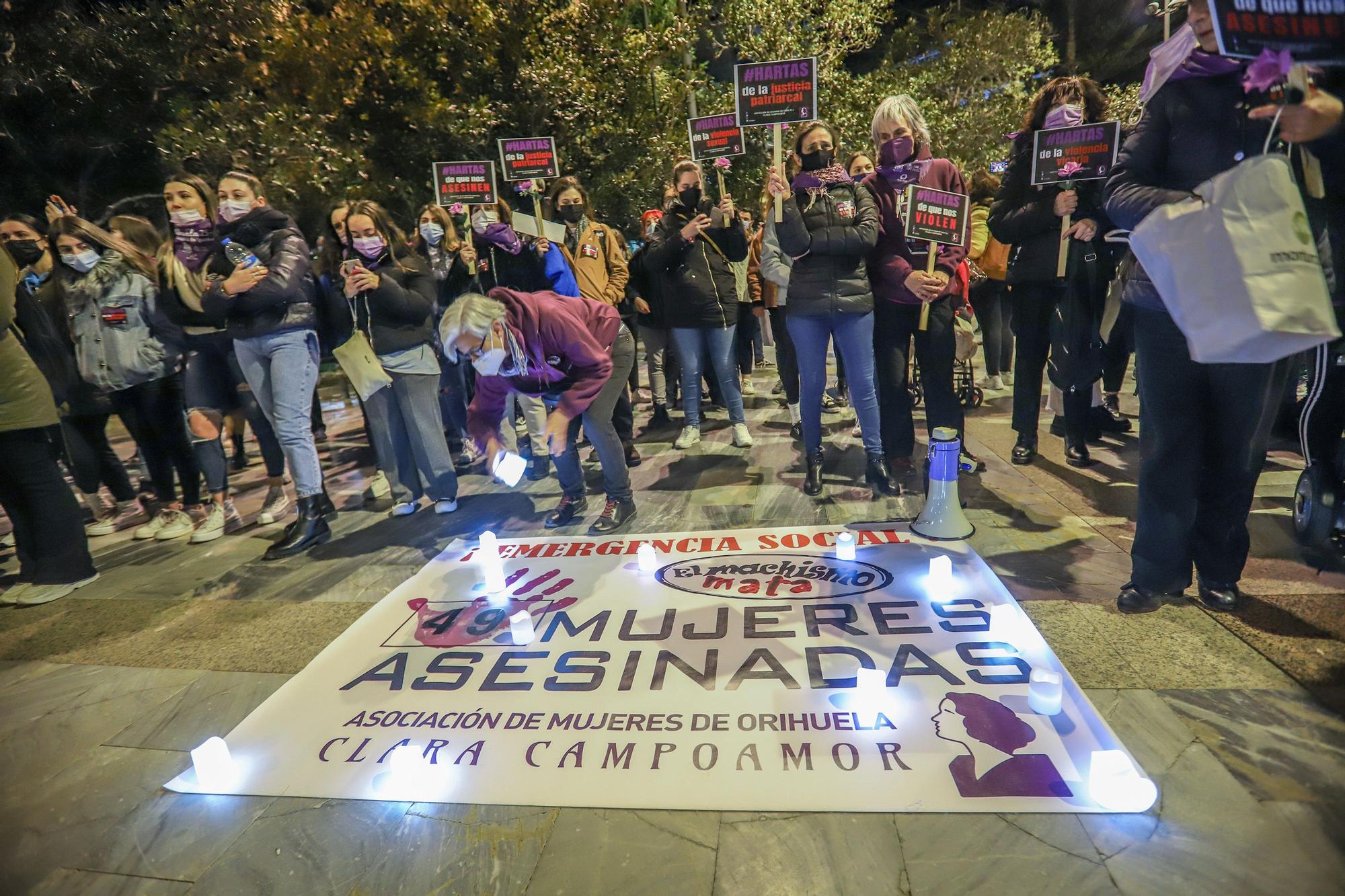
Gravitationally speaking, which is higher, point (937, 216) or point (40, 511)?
point (937, 216)

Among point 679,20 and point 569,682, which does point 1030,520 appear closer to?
point 569,682

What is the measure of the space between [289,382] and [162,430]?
1298mm

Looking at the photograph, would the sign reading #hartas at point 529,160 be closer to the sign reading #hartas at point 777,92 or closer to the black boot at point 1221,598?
the sign reading #hartas at point 777,92

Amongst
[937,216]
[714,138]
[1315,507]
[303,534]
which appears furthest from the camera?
[714,138]

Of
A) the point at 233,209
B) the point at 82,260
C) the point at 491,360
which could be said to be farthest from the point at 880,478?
the point at 82,260

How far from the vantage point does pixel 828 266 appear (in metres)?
3.86

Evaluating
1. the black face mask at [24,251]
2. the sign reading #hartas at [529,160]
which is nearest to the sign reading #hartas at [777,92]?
the sign reading #hartas at [529,160]

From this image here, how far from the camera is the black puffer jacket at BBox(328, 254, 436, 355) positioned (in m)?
4.19

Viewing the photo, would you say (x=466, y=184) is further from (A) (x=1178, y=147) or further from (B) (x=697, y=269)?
(A) (x=1178, y=147)

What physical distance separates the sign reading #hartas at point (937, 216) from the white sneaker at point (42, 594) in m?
4.72

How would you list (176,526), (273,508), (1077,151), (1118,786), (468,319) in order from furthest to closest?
(273,508)
(176,526)
(1077,151)
(468,319)
(1118,786)

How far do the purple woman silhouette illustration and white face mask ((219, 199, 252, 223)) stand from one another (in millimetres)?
4072

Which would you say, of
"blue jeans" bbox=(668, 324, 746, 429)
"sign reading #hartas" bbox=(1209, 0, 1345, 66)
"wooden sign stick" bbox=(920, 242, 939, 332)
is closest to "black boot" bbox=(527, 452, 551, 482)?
"blue jeans" bbox=(668, 324, 746, 429)

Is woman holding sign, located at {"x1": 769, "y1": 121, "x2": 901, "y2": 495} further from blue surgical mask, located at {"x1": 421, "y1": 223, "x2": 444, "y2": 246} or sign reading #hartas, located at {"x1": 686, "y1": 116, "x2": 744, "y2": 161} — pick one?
blue surgical mask, located at {"x1": 421, "y1": 223, "x2": 444, "y2": 246}
